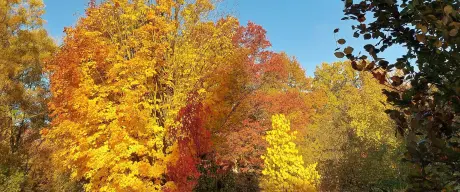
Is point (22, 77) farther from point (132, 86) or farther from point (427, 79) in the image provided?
point (427, 79)

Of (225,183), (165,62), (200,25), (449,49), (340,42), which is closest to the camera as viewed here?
(449,49)

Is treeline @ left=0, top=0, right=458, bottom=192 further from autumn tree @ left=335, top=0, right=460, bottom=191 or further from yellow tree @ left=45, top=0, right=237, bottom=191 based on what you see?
autumn tree @ left=335, top=0, right=460, bottom=191

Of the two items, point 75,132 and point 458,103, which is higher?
point 75,132

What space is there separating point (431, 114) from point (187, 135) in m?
10.5

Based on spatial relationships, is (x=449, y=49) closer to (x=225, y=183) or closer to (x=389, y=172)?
(x=225, y=183)

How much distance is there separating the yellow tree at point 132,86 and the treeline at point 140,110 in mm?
46

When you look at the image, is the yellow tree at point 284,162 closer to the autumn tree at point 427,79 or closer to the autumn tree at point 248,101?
the autumn tree at point 248,101

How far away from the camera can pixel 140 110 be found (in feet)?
42.9

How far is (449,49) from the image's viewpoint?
182cm

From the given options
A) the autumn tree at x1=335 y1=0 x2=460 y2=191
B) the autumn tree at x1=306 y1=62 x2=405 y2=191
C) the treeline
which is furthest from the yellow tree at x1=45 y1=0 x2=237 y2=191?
the autumn tree at x1=335 y1=0 x2=460 y2=191

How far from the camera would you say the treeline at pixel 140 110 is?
1184 cm

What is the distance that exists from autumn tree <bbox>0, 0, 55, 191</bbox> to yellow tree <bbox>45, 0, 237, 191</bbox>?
472cm

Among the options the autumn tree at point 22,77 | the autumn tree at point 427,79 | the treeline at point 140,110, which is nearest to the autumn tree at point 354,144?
the treeline at point 140,110

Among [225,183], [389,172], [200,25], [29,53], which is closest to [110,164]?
[225,183]
